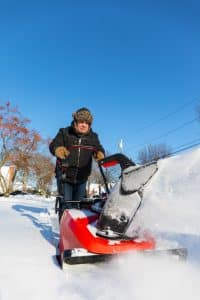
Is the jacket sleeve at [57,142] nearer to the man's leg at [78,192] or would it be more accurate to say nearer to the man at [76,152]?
the man at [76,152]

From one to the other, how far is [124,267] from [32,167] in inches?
1258

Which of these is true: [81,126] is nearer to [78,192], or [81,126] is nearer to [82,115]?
[82,115]

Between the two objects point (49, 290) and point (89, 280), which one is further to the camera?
point (89, 280)

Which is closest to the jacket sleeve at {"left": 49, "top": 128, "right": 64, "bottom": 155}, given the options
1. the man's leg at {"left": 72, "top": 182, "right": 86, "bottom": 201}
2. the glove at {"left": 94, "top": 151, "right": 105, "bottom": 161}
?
the glove at {"left": 94, "top": 151, "right": 105, "bottom": 161}

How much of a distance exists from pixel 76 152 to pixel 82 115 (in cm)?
45

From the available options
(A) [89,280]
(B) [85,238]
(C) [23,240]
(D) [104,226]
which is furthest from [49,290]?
(C) [23,240]

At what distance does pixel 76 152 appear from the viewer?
14.1ft

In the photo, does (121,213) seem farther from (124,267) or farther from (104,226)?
(124,267)

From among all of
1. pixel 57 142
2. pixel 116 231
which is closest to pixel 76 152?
pixel 57 142

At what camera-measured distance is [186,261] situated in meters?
2.57

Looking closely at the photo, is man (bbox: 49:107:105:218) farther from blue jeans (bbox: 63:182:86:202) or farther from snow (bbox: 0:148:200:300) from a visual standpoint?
snow (bbox: 0:148:200:300)

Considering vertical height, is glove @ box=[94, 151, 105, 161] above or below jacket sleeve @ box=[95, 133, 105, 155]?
below

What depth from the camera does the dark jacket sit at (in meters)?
4.29

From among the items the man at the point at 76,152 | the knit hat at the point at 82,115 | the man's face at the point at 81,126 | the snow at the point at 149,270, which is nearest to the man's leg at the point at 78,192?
the man at the point at 76,152
